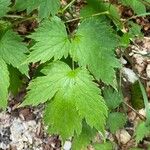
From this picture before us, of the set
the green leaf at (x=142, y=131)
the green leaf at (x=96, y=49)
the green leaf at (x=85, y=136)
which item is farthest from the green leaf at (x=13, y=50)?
the green leaf at (x=142, y=131)

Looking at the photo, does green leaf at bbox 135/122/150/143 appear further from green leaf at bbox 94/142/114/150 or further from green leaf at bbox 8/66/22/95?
green leaf at bbox 8/66/22/95

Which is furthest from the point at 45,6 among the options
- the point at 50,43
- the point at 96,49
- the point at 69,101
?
the point at 69,101

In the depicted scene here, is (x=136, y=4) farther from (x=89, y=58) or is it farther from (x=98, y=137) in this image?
(x=98, y=137)

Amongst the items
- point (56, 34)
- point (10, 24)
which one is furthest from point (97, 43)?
point (10, 24)

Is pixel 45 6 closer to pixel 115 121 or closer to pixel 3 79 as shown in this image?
Answer: pixel 3 79

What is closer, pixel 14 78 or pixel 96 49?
pixel 96 49

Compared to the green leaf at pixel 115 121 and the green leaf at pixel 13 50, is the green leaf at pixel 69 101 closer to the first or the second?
the green leaf at pixel 13 50

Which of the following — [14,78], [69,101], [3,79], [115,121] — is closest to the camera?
[69,101]
